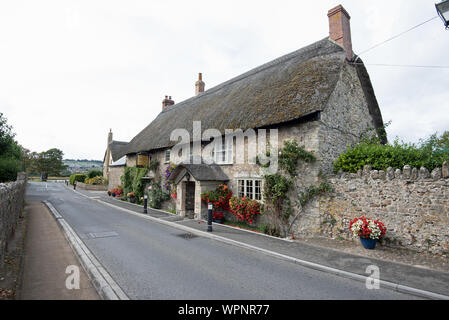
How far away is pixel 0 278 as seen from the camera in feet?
15.4

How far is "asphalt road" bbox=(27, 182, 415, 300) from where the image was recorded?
4527 mm

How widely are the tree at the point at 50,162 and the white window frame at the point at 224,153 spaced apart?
236 ft

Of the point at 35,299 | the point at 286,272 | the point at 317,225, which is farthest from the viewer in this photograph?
Answer: the point at 317,225

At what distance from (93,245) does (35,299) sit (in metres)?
3.35

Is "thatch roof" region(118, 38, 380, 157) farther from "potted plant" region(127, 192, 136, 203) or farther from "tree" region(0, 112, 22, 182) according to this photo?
"tree" region(0, 112, 22, 182)

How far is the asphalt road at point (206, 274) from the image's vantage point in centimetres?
453

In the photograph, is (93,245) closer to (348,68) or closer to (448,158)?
(448,158)

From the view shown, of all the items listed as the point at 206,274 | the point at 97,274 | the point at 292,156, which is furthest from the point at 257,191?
the point at 97,274

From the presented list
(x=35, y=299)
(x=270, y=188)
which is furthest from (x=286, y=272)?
(x=35, y=299)

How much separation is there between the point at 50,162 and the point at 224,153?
7289 centimetres

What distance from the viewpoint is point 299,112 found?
9.27m

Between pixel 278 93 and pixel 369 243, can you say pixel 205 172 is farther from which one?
pixel 369 243

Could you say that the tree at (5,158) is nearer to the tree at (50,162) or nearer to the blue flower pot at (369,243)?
the blue flower pot at (369,243)

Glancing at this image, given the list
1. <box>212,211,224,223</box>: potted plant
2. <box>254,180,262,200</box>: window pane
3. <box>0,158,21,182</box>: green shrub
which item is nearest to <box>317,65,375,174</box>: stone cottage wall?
<box>254,180,262,200</box>: window pane
